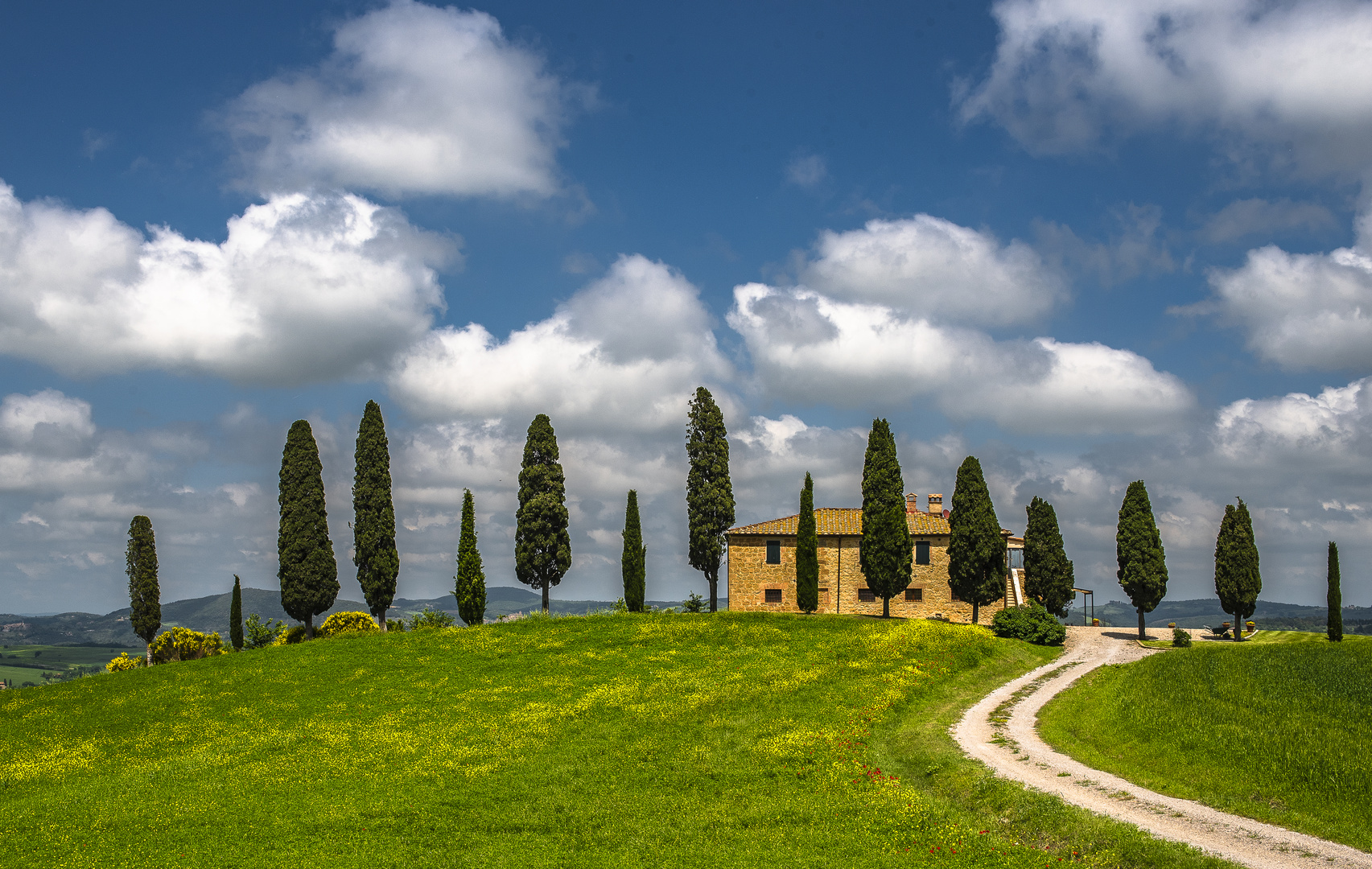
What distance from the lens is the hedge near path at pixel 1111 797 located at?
16297 millimetres

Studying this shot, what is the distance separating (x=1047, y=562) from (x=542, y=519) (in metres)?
38.5

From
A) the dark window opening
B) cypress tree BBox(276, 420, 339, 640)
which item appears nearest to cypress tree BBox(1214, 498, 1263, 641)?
the dark window opening

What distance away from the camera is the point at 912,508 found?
73750mm

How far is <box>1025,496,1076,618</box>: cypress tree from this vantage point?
64125 millimetres

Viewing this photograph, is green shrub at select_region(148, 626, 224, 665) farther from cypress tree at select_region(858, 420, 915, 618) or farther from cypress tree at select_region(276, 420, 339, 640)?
cypress tree at select_region(858, 420, 915, 618)

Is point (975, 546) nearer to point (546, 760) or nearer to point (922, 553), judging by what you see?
point (922, 553)

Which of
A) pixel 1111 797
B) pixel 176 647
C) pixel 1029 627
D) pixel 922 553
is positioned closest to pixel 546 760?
pixel 1111 797

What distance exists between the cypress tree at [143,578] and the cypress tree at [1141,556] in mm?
72446

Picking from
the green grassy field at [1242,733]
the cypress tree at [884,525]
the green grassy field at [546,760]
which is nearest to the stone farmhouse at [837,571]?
the cypress tree at [884,525]

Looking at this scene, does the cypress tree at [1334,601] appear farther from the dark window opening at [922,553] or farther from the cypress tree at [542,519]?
the cypress tree at [542,519]

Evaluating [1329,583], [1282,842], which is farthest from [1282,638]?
[1282,842]

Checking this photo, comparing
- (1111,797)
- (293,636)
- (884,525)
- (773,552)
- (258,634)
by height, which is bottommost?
(258,634)

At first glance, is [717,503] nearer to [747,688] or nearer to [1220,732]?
[747,688]

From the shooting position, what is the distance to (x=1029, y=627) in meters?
50.6
